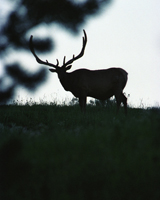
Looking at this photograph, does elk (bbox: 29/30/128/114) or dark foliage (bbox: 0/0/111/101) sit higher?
elk (bbox: 29/30/128/114)

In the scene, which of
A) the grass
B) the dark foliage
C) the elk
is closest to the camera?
the grass

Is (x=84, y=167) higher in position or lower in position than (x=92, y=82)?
lower

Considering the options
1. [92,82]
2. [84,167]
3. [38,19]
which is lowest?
[84,167]

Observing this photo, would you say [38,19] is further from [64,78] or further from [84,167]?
[64,78]

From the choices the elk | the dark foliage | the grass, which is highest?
the elk

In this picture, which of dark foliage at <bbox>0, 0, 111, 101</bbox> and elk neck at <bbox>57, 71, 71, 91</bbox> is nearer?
dark foliage at <bbox>0, 0, 111, 101</bbox>

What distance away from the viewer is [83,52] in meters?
12.2

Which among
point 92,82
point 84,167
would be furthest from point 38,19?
point 92,82

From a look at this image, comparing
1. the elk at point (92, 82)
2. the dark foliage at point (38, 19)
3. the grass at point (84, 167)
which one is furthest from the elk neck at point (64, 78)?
the dark foliage at point (38, 19)

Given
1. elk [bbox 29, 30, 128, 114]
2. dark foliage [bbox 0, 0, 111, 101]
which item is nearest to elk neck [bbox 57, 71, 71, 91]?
elk [bbox 29, 30, 128, 114]

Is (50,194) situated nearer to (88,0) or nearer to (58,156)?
(58,156)

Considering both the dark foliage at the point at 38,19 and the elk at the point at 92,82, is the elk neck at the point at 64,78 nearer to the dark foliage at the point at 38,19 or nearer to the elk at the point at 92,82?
the elk at the point at 92,82

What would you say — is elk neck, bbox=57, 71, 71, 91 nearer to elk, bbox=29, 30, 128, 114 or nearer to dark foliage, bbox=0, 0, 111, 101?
elk, bbox=29, 30, 128, 114

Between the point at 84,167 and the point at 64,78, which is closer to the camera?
the point at 84,167
